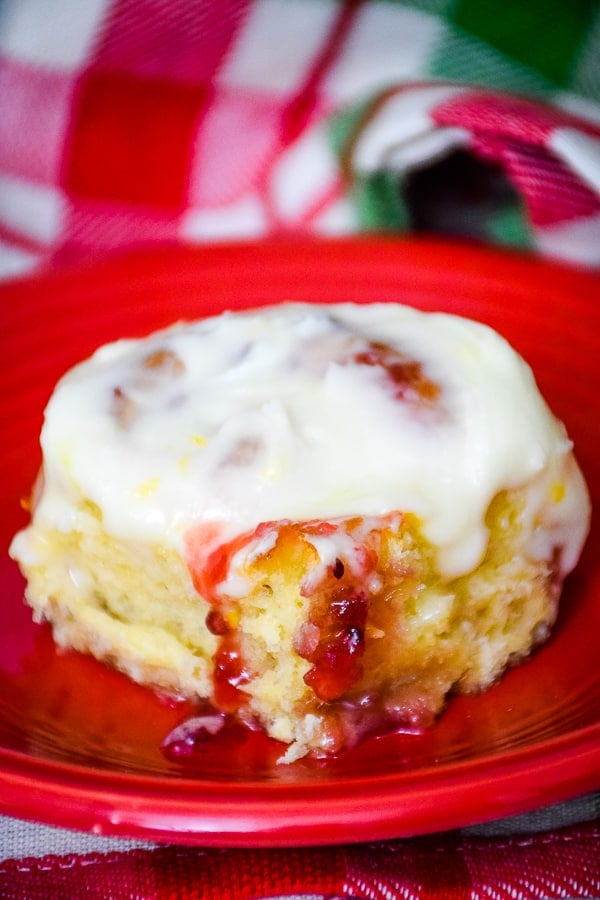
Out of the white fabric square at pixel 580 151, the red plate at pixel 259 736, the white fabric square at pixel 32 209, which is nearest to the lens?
the red plate at pixel 259 736

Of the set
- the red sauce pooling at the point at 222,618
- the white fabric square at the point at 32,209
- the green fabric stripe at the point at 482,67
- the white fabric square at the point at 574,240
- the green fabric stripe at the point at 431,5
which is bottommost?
the white fabric square at the point at 32,209

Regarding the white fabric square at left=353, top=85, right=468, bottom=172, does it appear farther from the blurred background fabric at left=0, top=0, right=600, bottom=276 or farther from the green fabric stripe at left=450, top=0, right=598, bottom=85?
the green fabric stripe at left=450, top=0, right=598, bottom=85

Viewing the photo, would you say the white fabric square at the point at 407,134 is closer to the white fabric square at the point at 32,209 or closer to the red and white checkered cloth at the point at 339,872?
the white fabric square at the point at 32,209

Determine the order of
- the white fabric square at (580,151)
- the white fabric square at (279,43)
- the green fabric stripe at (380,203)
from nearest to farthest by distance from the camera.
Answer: the white fabric square at (580,151) → the green fabric stripe at (380,203) → the white fabric square at (279,43)

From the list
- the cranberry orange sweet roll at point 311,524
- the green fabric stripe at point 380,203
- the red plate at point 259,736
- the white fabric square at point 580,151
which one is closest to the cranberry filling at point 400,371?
the cranberry orange sweet roll at point 311,524

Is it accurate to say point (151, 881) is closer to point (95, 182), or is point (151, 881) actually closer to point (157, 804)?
point (157, 804)

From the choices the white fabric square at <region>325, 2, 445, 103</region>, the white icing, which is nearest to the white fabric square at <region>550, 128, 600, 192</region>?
the white fabric square at <region>325, 2, 445, 103</region>

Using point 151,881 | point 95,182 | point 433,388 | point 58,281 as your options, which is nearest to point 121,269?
point 58,281
